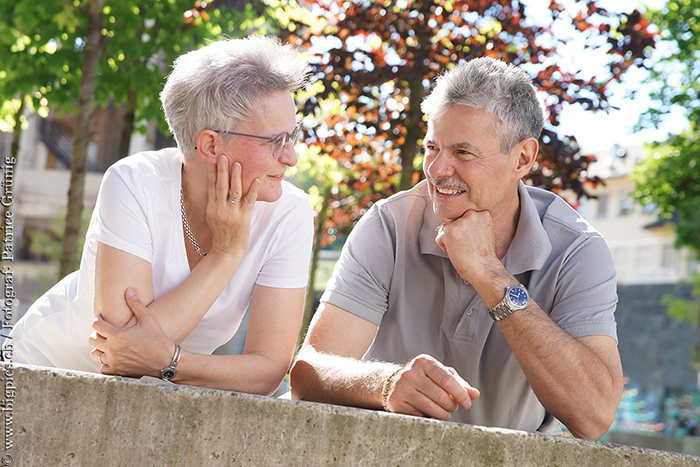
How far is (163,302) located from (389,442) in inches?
38.7

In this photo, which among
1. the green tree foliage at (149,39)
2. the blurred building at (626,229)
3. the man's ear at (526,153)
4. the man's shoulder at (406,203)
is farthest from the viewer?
the blurred building at (626,229)

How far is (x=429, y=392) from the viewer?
1.92m

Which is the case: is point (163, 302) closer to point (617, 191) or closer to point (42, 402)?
point (42, 402)

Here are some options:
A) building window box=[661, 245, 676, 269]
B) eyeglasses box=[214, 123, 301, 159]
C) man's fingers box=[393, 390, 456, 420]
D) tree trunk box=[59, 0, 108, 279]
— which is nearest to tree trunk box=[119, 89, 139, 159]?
tree trunk box=[59, 0, 108, 279]

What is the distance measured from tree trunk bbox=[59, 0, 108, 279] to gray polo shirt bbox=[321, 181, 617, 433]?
330cm

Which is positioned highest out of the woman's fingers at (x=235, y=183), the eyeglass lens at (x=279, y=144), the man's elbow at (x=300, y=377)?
the eyeglass lens at (x=279, y=144)

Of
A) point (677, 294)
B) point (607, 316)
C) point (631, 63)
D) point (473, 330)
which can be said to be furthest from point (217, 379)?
point (677, 294)

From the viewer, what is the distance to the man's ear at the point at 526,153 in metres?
2.66

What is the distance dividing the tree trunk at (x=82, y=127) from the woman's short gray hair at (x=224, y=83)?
9.90 feet

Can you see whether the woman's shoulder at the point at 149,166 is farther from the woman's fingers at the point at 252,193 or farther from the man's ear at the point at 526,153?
the man's ear at the point at 526,153

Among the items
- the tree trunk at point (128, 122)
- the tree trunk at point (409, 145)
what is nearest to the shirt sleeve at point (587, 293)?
the tree trunk at point (409, 145)

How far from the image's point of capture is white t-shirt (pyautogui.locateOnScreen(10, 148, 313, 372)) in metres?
2.38

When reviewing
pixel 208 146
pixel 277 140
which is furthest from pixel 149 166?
pixel 277 140

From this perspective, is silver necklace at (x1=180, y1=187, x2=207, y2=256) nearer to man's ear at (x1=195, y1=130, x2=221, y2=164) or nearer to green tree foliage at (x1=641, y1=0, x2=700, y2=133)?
man's ear at (x1=195, y1=130, x2=221, y2=164)
